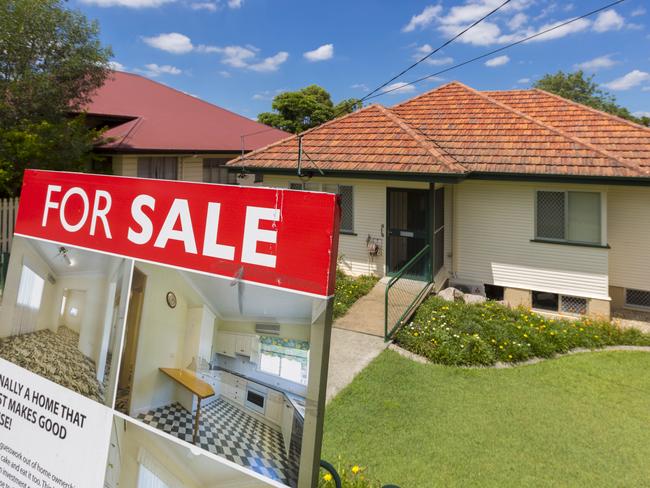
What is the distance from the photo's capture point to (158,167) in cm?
1734

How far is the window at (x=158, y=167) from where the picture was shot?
1681 centimetres

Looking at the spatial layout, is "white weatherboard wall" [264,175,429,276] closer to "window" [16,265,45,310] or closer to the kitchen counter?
"window" [16,265,45,310]

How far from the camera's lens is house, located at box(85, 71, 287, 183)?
16266 millimetres

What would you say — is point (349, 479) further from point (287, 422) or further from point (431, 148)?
point (431, 148)

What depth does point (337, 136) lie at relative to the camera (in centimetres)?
1314

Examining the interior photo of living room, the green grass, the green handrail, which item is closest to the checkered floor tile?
the interior photo of living room

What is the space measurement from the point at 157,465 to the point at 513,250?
10.8 meters

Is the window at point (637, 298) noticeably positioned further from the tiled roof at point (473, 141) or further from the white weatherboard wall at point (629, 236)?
the tiled roof at point (473, 141)

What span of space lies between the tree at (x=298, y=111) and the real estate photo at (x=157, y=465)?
4199cm

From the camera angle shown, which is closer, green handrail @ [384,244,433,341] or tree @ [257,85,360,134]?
green handrail @ [384,244,433,341]

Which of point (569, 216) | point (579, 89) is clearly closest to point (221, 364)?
point (569, 216)

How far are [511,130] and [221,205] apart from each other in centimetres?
1185

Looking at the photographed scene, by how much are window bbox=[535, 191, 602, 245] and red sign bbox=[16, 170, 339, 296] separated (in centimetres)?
1046

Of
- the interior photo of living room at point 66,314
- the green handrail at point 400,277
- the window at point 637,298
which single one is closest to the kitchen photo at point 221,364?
the interior photo of living room at point 66,314
